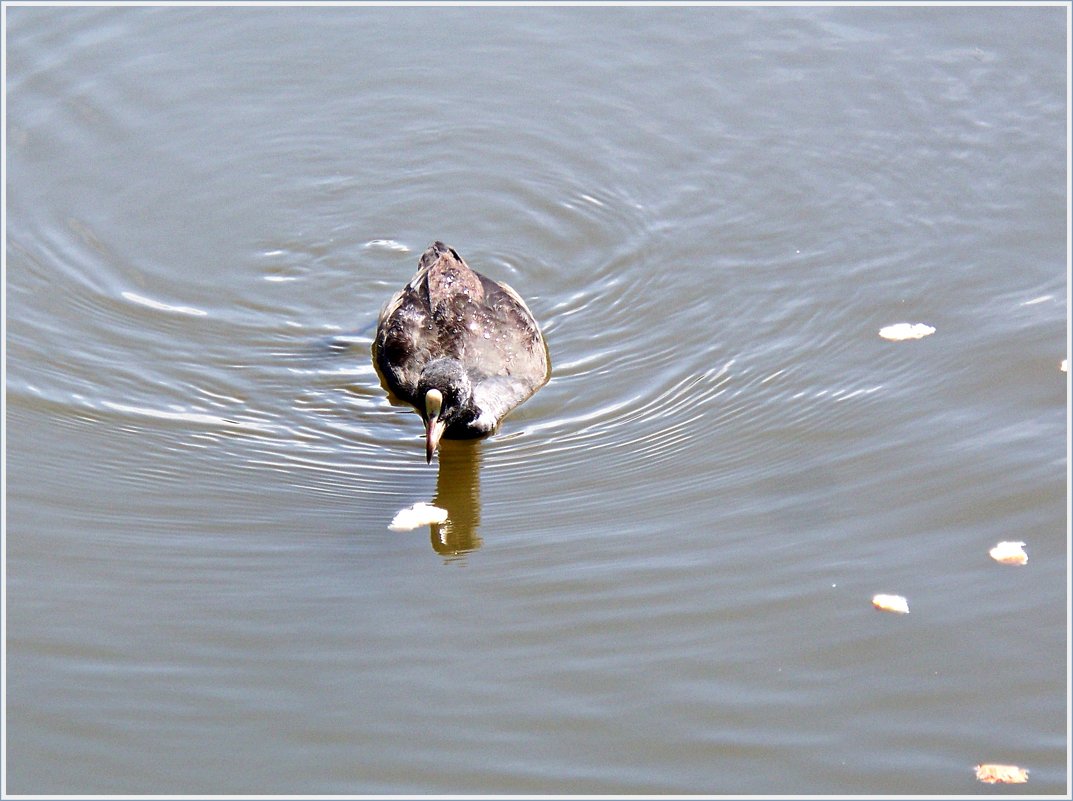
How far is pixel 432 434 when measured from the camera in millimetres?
Result: 8016

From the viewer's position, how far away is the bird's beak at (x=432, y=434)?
7906mm

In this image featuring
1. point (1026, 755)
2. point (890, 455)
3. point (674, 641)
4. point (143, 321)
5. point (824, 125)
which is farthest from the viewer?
point (824, 125)

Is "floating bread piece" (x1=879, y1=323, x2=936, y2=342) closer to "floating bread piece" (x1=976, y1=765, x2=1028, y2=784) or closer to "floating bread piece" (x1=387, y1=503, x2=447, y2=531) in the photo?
"floating bread piece" (x1=387, y1=503, x2=447, y2=531)

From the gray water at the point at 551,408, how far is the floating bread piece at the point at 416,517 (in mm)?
86

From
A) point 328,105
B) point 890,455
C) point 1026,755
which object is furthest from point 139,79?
point 1026,755

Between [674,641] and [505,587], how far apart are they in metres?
0.93

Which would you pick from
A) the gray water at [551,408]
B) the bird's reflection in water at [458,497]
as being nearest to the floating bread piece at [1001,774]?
the gray water at [551,408]

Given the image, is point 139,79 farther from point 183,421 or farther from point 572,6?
point 183,421

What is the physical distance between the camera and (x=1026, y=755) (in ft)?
19.4

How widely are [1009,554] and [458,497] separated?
9.59 ft

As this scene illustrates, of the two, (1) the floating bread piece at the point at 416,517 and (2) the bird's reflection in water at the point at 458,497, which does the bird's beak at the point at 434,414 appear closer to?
(2) the bird's reflection in water at the point at 458,497

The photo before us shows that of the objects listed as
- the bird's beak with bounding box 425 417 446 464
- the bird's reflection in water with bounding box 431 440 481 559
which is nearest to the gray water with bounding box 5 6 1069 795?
the bird's reflection in water with bounding box 431 440 481 559

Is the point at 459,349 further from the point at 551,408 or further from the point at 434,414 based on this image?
the point at 434,414

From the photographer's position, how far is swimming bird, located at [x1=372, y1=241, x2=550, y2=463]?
8.32 metres
